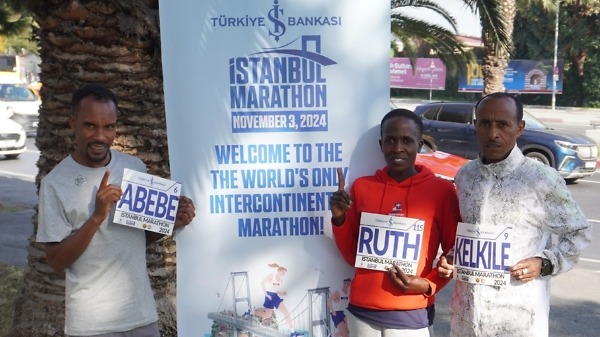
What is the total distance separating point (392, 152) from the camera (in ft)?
9.95

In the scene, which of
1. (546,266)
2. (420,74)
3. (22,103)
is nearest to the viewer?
(546,266)

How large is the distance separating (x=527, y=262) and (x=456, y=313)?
40cm

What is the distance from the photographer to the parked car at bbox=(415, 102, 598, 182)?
13.9 meters

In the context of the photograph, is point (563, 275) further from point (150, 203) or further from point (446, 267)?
point (150, 203)

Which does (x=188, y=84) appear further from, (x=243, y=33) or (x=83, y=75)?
(x=83, y=75)

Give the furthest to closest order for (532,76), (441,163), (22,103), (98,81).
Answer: (532,76)
(22,103)
(441,163)
(98,81)

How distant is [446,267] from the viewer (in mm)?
2949

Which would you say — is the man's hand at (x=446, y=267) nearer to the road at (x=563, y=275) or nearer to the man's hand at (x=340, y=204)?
the man's hand at (x=340, y=204)

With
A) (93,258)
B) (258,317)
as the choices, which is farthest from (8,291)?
(93,258)

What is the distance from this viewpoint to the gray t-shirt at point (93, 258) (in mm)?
2695

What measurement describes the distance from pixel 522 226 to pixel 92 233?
67.2 inches

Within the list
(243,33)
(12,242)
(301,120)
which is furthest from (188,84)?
(12,242)

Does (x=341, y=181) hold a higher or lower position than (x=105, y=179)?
lower

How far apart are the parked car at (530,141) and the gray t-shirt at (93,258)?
1008cm
